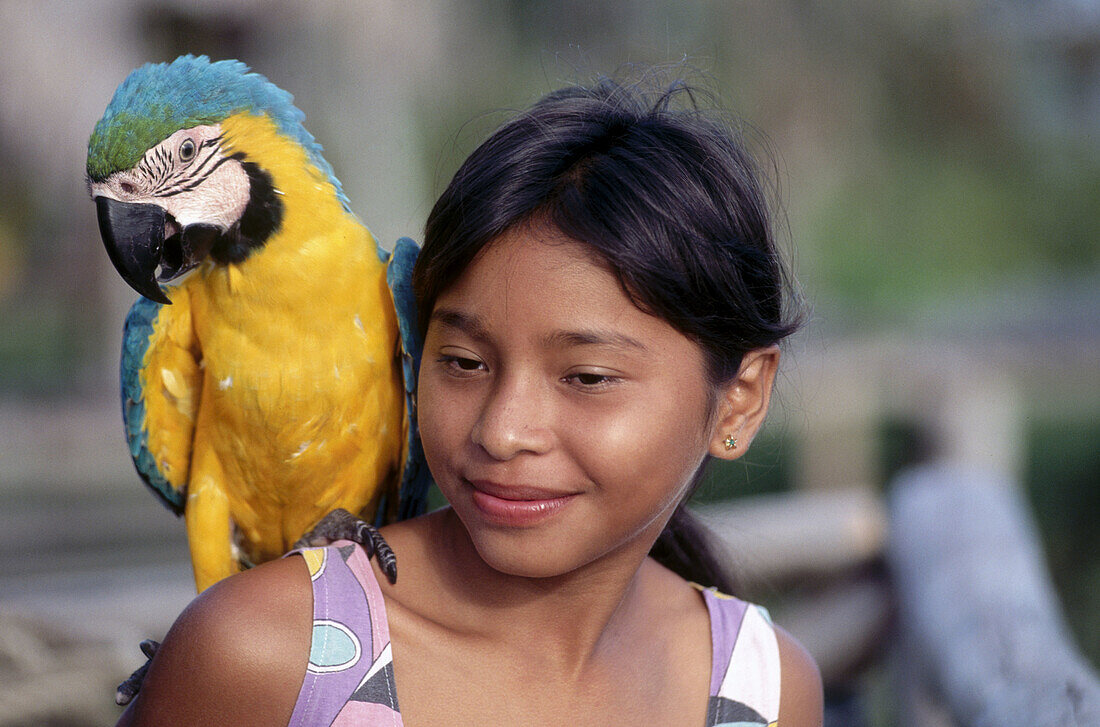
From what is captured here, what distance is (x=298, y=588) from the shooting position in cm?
93

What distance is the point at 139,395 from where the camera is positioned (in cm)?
128

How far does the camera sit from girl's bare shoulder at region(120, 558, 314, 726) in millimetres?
875

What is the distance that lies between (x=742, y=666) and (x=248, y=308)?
0.70 meters

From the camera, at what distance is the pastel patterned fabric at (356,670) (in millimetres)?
895

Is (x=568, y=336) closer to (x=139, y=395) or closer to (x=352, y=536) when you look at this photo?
(x=352, y=536)

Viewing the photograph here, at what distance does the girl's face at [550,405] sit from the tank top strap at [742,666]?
0.89 feet

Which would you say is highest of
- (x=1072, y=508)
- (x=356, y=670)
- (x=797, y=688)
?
(x=356, y=670)

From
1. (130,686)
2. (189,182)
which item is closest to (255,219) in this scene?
(189,182)

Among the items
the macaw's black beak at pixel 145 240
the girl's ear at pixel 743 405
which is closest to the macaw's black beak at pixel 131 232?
the macaw's black beak at pixel 145 240

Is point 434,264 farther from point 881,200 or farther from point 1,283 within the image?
point 881,200

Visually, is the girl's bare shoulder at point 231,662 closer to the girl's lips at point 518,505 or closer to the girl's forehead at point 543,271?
the girl's lips at point 518,505

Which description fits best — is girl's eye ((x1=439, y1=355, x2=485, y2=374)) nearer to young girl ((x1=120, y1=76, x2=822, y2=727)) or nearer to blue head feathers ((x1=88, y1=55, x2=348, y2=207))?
young girl ((x1=120, y1=76, x2=822, y2=727))

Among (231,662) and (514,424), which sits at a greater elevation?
(514,424)

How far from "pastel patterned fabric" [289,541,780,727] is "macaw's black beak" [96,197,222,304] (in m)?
0.38
